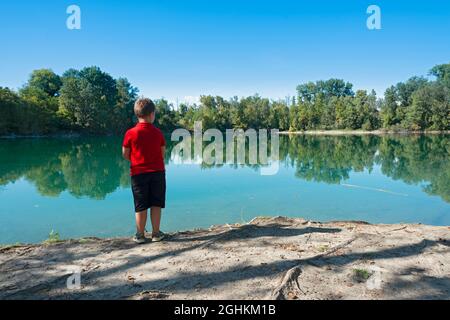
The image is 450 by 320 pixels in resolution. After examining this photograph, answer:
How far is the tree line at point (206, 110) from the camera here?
47281 mm

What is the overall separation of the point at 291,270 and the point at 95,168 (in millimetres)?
16814

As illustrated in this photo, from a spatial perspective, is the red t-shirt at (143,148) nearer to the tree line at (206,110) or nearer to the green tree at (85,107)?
the tree line at (206,110)

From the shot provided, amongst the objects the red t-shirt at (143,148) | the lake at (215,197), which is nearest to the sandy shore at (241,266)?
the red t-shirt at (143,148)

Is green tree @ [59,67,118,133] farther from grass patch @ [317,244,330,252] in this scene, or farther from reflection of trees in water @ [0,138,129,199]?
grass patch @ [317,244,330,252]

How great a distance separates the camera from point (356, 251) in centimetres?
359

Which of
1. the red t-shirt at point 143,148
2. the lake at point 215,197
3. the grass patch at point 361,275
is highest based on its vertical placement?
the red t-shirt at point 143,148

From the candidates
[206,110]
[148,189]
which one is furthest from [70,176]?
[206,110]

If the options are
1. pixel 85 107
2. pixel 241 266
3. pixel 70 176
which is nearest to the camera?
pixel 241 266

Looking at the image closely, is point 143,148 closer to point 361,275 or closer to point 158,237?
point 158,237

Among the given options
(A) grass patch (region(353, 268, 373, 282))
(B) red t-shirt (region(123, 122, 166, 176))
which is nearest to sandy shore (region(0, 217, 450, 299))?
(A) grass patch (region(353, 268, 373, 282))

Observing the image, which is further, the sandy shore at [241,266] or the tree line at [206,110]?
the tree line at [206,110]

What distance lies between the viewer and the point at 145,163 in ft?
12.6

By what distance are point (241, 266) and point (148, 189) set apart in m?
1.50

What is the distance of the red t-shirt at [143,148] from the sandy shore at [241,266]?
0.95 meters
